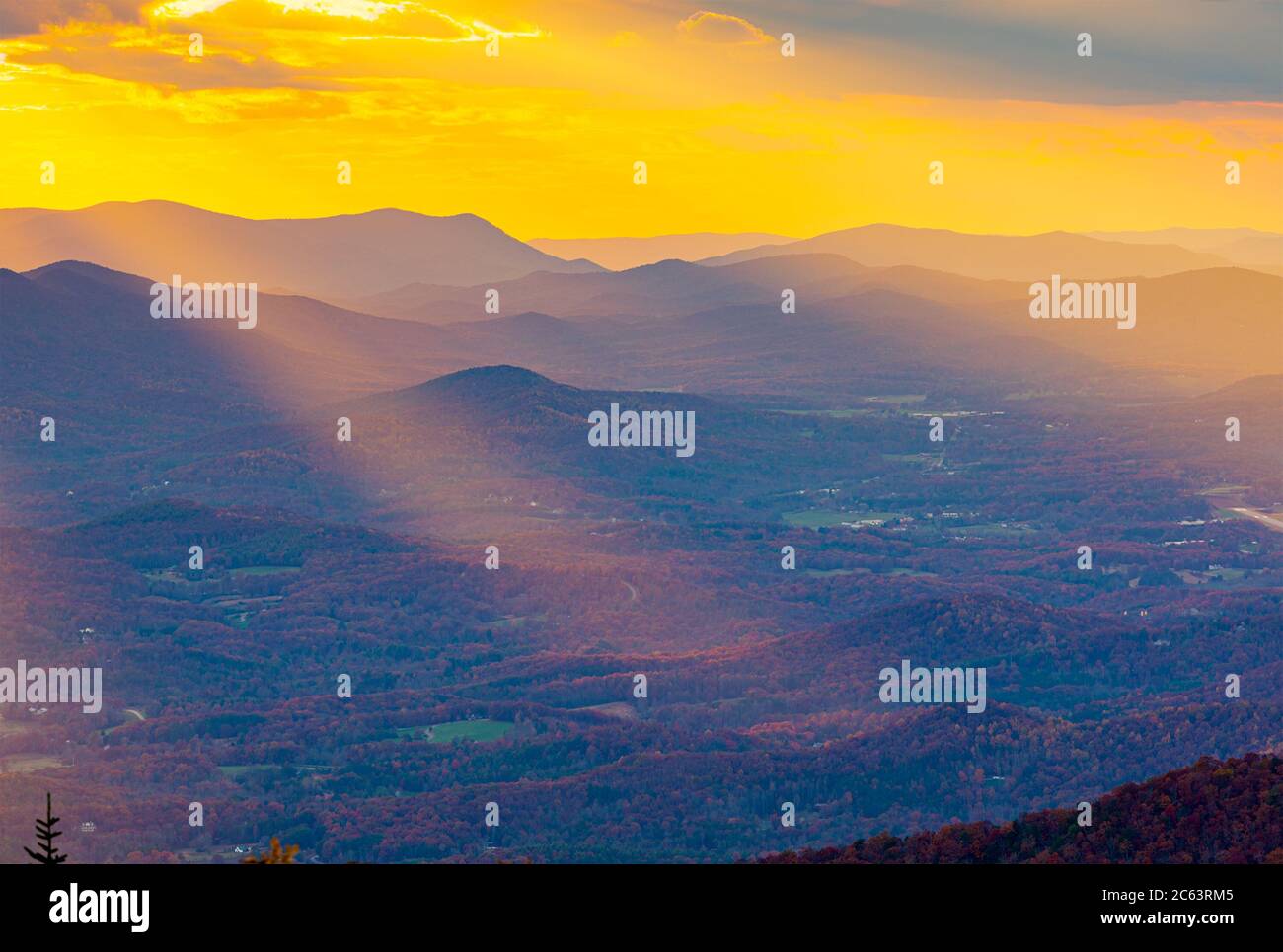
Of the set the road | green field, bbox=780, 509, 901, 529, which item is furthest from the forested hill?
green field, bbox=780, 509, 901, 529

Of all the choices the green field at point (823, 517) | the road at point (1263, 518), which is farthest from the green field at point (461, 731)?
the road at point (1263, 518)

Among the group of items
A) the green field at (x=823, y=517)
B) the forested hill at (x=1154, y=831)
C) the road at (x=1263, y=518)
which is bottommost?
the forested hill at (x=1154, y=831)

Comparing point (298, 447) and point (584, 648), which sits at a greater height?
point (298, 447)

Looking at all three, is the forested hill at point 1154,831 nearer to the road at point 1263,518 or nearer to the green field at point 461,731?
the green field at point 461,731

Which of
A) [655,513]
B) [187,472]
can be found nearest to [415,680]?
[655,513]

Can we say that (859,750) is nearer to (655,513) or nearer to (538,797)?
(538,797)

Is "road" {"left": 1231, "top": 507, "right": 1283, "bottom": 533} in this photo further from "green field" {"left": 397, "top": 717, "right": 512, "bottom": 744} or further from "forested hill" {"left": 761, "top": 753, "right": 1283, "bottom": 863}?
"forested hill" {"left": 761, "top": 753, "right": 1283, "bottom": 863}
